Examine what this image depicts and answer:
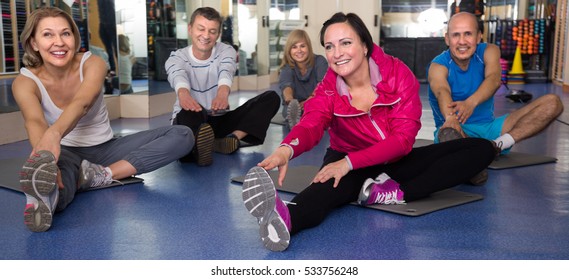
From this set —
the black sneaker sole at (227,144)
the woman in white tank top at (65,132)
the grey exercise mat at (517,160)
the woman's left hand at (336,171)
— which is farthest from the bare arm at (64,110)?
the grey exercise mat at (517,160)

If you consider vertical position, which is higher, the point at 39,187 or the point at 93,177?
the point at 39,187

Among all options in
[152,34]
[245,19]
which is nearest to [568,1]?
[245,19]

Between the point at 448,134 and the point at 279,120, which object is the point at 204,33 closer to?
the point at 448,134

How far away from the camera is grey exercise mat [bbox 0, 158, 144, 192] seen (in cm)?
312

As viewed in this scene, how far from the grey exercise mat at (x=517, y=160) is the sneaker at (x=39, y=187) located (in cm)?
223

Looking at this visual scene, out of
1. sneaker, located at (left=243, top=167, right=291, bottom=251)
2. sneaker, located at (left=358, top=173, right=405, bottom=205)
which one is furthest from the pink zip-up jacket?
sneaker, located at (left=243, top=167, right=291, bottom=251)

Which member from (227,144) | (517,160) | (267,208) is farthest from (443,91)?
(267,208)

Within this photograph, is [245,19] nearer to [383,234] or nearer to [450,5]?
[450,5]

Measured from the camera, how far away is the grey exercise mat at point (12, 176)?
123 inches

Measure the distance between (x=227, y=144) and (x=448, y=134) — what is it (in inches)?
55.0

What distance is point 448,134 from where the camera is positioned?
10.5 ft

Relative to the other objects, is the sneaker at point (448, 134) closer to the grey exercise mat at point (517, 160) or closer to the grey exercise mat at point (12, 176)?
the grey exercise mat at point (517, 160)

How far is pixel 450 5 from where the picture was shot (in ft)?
39.9

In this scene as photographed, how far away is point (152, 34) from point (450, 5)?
7703 mm
